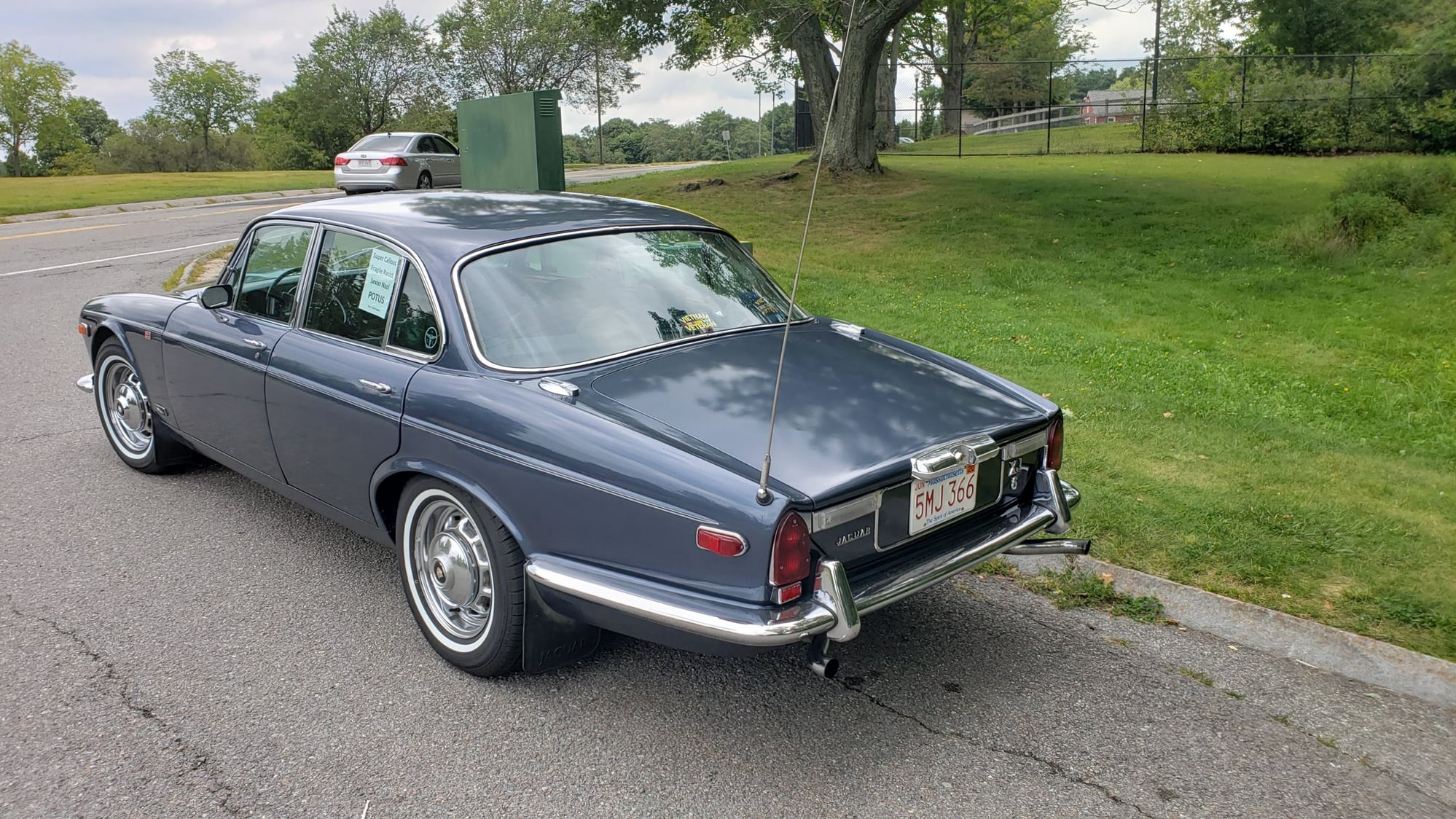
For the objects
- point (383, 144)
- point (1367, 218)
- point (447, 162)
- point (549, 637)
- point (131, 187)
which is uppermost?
point (383, 144)

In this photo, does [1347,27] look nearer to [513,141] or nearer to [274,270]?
[513,141]

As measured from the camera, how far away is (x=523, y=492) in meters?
3.06

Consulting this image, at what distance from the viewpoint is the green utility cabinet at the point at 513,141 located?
12.5 meters

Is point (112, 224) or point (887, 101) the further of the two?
point (887, 101)

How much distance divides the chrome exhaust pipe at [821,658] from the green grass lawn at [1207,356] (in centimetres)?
197

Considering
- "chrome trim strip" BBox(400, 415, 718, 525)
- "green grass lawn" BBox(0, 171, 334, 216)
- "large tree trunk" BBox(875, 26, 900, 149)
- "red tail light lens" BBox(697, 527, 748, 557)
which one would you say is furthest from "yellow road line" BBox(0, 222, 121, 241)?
"red tail light lens" BBox(697, 527, 748, 557)

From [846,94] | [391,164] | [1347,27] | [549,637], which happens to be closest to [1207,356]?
[549,637]

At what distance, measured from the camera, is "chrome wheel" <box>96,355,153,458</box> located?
17.2ft

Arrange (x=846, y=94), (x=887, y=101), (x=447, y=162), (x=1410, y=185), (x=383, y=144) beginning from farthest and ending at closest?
(x=887, y=101)
(x=447, y=162)
(x=383, y=144)
(x=846, y=94)
(x=1410, y=185)

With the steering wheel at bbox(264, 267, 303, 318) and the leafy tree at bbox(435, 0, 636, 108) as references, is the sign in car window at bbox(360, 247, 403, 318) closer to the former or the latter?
the steering wheel at bbox(264, 267, 303, 318)

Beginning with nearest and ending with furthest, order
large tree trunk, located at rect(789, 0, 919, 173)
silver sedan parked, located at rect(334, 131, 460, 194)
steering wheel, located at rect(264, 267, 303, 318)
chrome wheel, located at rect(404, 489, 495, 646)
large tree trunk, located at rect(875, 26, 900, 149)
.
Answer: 1. chrome wheel, located at rect(404, 489, 495, 646)
2. steering wheel, located at rect(264, 267, 303, 318)
3. large tree trunk, located at rect(789, 0, 919, 173)
4. silver sedan parked, located at rect(334, 131, 460, 194)
5. large tree trunk, located at rect(875, 26, 900, 149)

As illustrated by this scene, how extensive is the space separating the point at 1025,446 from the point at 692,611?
54.6 inches

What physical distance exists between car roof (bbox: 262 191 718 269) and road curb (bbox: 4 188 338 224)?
64.1ft

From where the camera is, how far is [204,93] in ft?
226
